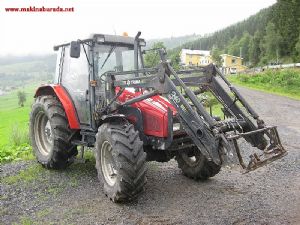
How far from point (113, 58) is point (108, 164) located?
6.28 ft

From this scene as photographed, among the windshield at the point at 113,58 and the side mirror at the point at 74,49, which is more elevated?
the side mirror at the point at 74,49

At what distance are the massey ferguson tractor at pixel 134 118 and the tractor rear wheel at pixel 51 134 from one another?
18 mm

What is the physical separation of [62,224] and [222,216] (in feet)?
6.80

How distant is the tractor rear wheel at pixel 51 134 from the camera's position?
7359 mm

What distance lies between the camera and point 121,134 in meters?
5.77

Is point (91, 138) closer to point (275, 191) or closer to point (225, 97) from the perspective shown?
point (225, 97)

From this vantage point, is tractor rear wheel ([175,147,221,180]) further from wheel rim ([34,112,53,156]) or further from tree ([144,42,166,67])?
wheel rim ([34,112,53,156])

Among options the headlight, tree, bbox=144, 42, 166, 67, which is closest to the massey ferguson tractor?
the headlight

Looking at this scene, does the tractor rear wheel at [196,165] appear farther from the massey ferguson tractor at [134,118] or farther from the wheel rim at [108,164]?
the wheel rim at [108,164]

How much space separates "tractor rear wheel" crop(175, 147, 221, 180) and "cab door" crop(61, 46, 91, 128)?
178cm

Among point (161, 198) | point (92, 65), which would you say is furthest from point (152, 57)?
point (161, 198)

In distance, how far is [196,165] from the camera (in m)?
6.93

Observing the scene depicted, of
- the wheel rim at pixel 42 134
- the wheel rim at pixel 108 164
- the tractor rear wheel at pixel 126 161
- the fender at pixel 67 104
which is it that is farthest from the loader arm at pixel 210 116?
the wheel rim at pixel 42 134

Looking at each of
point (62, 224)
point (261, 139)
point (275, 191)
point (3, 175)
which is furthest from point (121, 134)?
point (3, 175)
